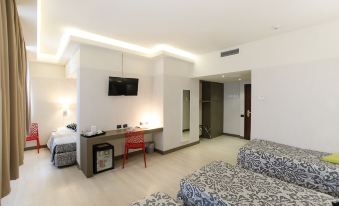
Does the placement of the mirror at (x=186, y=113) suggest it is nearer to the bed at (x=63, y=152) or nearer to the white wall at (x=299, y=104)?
the white wall at (x=299, y=104)

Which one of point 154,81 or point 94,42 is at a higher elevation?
point 94,42

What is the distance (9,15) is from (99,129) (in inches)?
101

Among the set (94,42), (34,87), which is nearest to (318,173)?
(94,42)

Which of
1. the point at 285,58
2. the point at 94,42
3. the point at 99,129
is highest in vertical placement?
the point at 94,42

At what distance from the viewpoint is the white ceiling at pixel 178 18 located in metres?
2.32

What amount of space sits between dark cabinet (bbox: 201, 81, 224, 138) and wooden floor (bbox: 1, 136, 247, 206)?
189 centimetres

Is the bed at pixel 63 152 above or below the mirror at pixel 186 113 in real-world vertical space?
below

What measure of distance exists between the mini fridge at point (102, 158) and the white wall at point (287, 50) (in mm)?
3313

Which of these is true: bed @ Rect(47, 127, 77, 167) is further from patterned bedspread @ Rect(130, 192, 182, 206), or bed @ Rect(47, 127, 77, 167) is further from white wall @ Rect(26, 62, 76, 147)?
patterned bedspread @ Rect(130, 192, 182, 206)

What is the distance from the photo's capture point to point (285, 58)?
3305 mm

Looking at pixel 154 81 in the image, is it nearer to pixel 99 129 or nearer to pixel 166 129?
pixel 166 129

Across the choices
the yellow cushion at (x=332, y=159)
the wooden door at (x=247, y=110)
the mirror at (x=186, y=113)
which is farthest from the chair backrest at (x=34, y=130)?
the wooden door at (x=247, y=110)

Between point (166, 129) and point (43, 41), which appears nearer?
point (43, 41)

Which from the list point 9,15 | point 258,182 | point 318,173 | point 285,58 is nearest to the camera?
point 9,15
